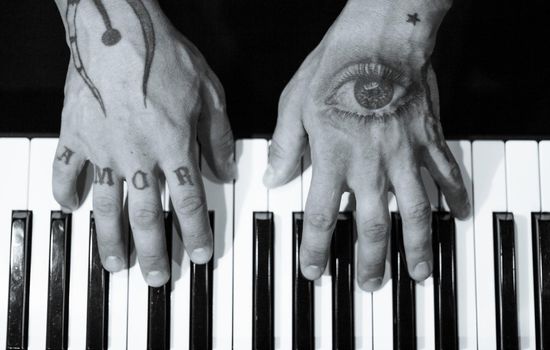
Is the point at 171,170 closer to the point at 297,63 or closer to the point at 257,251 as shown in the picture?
the point at 257,251

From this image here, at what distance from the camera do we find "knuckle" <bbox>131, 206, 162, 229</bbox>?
111cm

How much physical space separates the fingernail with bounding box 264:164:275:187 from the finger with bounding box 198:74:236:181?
0.06 m

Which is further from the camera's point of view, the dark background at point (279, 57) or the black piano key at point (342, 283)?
the dark background at point (279, 57)

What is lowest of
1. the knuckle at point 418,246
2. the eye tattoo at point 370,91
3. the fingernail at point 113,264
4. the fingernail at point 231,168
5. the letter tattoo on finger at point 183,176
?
the fingernail at point 113,264

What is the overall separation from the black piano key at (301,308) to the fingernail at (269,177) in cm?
9

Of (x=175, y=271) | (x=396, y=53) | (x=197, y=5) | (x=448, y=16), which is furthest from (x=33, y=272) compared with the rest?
(x=448, y=16)

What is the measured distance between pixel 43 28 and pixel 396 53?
2.41ft

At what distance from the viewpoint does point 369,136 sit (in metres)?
1.11

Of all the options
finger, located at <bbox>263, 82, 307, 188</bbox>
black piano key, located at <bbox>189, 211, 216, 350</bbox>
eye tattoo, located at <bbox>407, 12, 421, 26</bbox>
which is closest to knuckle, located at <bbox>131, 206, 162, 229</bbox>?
black piano key, located at <bbox>189, 211, 216, 350</bbox>

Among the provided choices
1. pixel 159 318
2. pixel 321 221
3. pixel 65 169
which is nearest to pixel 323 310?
pixel 321 221

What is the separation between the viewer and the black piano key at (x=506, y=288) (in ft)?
3.83

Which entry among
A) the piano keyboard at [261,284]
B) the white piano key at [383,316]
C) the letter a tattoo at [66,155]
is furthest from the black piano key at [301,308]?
the letter a tattoo at [66,155]

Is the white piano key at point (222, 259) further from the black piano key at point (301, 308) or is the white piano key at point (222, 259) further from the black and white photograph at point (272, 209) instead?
the black piano key at point (301, 308)

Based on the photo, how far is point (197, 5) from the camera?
139cm
